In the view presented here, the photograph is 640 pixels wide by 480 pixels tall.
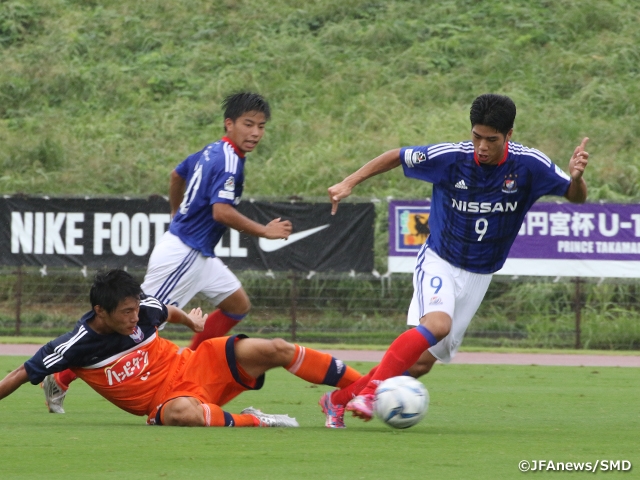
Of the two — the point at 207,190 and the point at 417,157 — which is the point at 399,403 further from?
the point at 207,190

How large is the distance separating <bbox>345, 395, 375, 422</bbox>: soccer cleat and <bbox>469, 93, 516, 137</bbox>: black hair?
1.93m

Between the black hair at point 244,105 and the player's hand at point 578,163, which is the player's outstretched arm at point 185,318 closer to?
the black hair at point 244,105

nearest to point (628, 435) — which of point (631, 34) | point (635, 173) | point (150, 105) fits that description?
point (635, 173)

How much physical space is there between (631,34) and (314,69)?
7922mm

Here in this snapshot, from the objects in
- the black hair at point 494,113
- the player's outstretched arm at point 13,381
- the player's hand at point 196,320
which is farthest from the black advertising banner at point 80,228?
the black hair at point 494,113

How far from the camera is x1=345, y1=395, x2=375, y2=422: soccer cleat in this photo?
6180mm

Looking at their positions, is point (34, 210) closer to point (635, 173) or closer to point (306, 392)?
point (306, 392)

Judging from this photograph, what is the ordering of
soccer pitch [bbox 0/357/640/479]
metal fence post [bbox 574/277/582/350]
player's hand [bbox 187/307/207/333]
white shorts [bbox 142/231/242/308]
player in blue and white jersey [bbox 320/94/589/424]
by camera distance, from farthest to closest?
metal fence post [bbox 574/277/582/350], white shorts [bbox 142/231/242/308], player's hand [bbox 187/307/207/333], player in blue and white jersey [bbox 320/94/589/424], soccer pitch [bbox 0/357/640/479]

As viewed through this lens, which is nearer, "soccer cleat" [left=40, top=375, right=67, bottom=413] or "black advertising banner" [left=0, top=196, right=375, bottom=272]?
"soccer cleat" [left=40, top=375, right=67, bottom=413]

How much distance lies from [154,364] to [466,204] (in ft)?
7.56

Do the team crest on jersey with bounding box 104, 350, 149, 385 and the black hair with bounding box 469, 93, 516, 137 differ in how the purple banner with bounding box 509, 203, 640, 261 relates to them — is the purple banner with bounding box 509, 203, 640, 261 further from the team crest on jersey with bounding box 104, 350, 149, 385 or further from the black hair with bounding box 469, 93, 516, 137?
the team crest on jersey with bounding box 104, 350, 149, 385

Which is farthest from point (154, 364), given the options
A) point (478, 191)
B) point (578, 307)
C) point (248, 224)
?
point (578, 307)

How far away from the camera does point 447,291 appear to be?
6910mm

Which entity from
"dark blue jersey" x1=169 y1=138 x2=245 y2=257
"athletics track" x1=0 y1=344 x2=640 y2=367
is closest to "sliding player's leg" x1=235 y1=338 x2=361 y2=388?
"dark blue jersey" x1=169 y1=138 x2=245 y2=257
